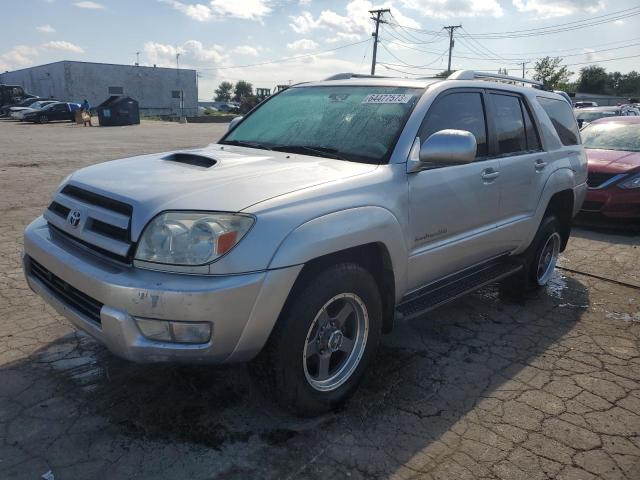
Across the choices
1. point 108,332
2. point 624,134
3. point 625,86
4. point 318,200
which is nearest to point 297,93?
point 318,200

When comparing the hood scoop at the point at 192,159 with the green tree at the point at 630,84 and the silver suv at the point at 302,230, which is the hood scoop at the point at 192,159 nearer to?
the silver suv at the point at 302,230

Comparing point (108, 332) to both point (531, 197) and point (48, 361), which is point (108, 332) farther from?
point (531, 197)

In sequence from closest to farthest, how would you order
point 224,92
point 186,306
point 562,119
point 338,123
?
point 186,306
point 338,123
point 562,119
point 224,92

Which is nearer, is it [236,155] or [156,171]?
[156,171]

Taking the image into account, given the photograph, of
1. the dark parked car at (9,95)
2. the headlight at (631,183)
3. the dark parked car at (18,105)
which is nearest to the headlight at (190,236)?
the headlight at (631,183)

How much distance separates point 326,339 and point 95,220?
1343 mm

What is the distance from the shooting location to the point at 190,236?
2.37m

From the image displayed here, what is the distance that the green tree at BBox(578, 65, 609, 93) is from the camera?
89.4 metres

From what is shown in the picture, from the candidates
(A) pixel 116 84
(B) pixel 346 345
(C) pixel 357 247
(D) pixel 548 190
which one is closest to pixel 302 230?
(C) pixel 357 247

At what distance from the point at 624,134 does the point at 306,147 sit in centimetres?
735

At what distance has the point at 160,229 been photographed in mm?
2408

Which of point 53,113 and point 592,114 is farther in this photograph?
point 53,113

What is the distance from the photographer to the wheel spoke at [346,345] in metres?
2.96

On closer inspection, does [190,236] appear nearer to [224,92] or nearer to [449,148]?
[449,148]
